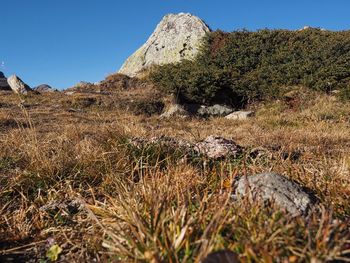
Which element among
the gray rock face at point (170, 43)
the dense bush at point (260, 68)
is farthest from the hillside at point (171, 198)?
the gray rock face at point (170, 43)

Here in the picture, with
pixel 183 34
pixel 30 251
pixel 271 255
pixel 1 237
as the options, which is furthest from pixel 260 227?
pixel 183 34

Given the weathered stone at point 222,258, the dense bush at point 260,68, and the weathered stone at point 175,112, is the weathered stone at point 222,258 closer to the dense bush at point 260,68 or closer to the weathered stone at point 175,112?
the weathered stone at point 175,112

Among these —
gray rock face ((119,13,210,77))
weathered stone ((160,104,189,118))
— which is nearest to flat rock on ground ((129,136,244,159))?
weathered stone ((160,104,189,118))

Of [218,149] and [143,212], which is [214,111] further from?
[143,212]

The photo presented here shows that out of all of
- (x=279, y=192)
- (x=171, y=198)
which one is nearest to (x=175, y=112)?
(x=171, y=198)

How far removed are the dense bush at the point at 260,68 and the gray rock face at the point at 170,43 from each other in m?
7.31

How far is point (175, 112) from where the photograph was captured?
14.6 m

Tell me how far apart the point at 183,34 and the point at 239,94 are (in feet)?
40.4

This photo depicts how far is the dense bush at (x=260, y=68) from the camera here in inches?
616

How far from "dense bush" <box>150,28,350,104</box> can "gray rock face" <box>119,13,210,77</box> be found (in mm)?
7306

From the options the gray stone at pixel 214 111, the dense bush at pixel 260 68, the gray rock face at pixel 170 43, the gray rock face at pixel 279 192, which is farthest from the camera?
the gray rock face at pixel 170 43

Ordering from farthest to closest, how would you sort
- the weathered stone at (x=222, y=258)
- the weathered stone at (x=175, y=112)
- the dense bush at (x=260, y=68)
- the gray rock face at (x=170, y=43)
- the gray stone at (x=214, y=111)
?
the gray rock face at (x=170, y=43)
the dense bush at (x=260, y=68)
the gray stone at (x=214, y=111)
the weathered stone at (x=175, y=112)
the weathered stone at (x=222, y=258)

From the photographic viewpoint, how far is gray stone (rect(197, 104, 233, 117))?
49.2 ft

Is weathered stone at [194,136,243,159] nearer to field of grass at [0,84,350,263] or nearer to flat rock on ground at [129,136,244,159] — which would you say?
flat rock on ground at [129,136,244,159]
